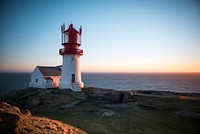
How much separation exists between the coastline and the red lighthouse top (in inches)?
315

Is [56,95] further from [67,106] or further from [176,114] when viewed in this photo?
[176,114]

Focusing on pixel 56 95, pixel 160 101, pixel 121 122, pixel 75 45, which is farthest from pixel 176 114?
pixel 75 45

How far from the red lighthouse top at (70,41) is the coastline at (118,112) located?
7.99m

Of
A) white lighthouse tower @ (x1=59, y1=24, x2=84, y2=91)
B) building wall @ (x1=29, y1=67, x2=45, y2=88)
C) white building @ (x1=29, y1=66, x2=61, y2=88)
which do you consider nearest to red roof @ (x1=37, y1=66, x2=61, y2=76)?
white building @ (x1=29, y1=66, x2=61, y2=88)

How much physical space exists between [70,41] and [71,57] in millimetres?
3178

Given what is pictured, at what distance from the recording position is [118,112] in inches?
631

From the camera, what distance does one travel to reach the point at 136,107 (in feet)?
59.9

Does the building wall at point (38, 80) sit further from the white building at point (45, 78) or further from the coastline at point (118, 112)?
the coastline at point (118, 112)

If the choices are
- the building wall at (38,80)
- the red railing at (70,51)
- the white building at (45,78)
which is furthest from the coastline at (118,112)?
the red railing at (70,51)

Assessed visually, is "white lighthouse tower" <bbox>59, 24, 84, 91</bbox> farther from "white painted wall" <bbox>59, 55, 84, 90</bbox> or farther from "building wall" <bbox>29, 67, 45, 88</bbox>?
"building wall" <bbox>29, 67, 45, 88</bbox>

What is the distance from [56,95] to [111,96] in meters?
9.62

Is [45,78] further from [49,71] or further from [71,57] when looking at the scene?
[71,57]

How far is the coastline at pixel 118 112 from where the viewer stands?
11.8m

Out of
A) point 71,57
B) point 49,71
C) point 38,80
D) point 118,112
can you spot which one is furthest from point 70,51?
point 118,112
